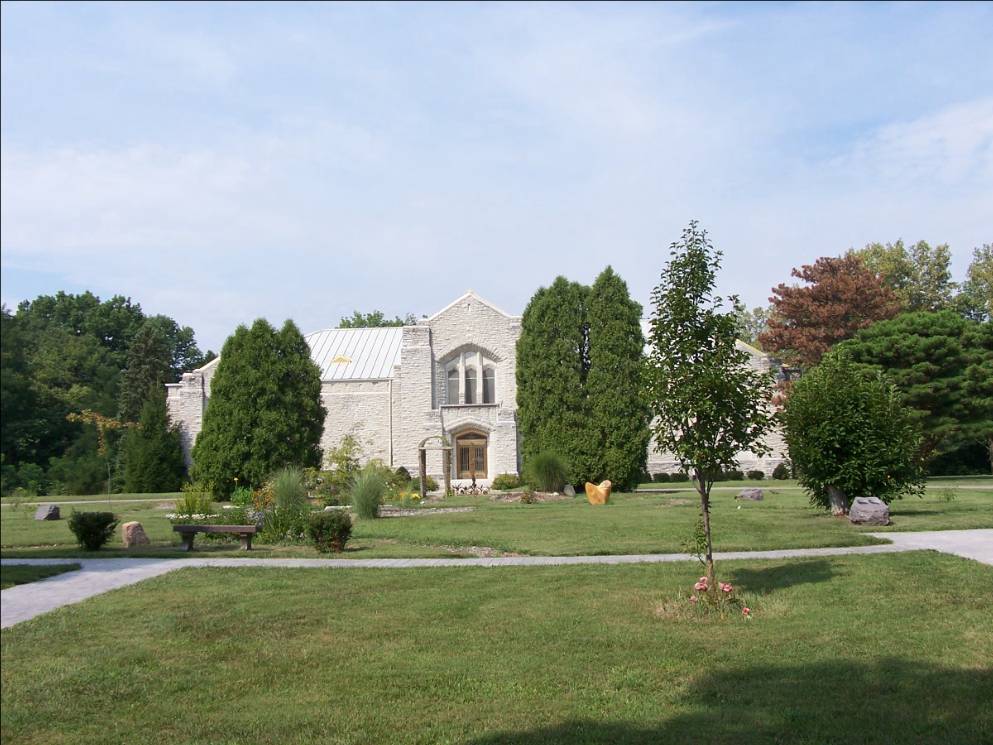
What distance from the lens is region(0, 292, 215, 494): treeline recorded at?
1864 millimetres

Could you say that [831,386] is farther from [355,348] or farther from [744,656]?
[355,348]

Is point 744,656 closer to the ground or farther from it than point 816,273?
closer to the ground

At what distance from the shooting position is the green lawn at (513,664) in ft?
18.6

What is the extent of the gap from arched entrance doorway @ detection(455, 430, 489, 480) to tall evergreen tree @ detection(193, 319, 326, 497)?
9.61 m

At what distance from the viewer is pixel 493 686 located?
6.79 metres

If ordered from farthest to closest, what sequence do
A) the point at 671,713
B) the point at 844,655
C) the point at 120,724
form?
1. the point at 844,655
2. the point at 671,713
3. the point at 120,724

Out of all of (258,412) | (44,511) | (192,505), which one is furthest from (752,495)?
(44,511)

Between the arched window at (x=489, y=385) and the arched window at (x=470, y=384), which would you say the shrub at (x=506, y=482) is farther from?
the arched window at (x=470, y=384)

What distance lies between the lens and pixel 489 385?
4506 cm

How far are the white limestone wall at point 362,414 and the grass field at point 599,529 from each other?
21.0 metres

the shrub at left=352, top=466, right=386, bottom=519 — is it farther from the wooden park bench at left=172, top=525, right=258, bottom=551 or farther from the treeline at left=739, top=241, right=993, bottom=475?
the treeline at left=739, top=241, right=993, bottom=475

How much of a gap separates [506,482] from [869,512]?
2077cm

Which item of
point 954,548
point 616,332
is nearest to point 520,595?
point 954,548

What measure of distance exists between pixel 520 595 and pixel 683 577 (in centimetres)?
255
